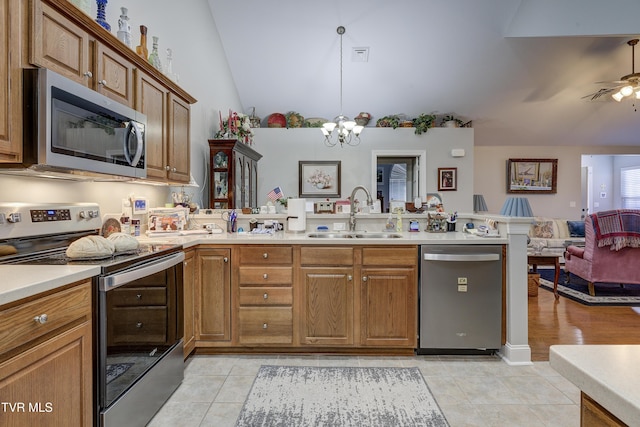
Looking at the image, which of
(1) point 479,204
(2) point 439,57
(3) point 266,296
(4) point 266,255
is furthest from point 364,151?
(3) point 266,296

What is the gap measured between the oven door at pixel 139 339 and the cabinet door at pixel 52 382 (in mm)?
84

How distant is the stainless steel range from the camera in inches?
58.7

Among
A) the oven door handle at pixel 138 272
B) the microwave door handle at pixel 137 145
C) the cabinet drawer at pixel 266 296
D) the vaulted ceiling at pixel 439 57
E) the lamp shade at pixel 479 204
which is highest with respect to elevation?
the vaulted ceiling at pixel 439 57

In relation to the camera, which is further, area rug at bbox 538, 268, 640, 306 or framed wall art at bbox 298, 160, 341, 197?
framed wall art at bbox 298, 160, 341, 197

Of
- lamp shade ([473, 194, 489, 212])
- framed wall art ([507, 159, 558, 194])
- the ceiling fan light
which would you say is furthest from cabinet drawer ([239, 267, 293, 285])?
framed wall art ([507, 159, 558, 194])

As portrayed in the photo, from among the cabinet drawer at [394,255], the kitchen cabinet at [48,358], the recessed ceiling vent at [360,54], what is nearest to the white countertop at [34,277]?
the kitchen cabinet at [48,358]

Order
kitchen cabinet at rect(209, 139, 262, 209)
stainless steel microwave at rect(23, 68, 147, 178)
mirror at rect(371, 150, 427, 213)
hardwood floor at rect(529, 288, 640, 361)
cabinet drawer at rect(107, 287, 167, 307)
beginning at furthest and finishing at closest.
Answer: mirror at rect(371, 150, 427, 213) → kitchen cabinet at rect(209, 139, 262, 209) → hardwood floor at rect(529, 288, 640, 361) → cabinet drawer at rect(107, 287, 167, 307) → stainless steel microwave at rect(23, 68, 147, 178)

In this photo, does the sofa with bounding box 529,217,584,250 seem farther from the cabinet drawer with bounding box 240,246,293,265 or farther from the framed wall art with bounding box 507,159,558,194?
the cabinet drawer with bounding box 240,246,293,265

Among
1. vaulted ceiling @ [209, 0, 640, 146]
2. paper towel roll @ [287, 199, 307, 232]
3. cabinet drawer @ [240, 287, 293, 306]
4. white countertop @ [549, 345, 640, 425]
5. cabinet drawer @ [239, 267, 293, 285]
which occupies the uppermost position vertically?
vaulted ceiling @ [209, 0, 640, 146]

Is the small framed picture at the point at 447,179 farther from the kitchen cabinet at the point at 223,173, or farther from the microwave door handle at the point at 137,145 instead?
the microwave door handle at the point at 137,145

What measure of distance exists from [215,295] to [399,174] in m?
5.13

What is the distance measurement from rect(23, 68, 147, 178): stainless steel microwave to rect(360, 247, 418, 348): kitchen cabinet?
1.67 metres

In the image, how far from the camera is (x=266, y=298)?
2.62 meters

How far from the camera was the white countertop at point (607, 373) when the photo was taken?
18.3 inches
